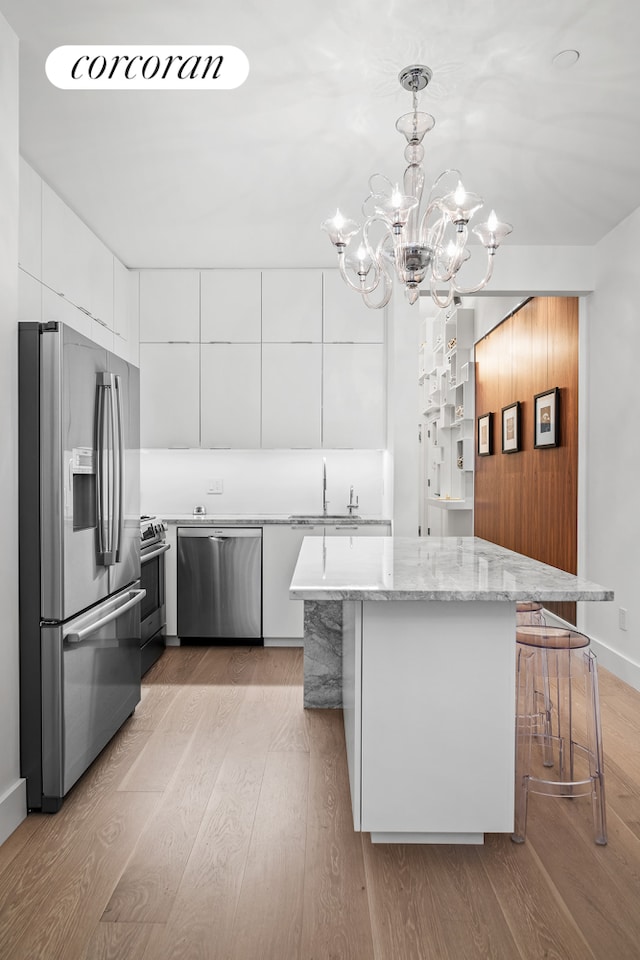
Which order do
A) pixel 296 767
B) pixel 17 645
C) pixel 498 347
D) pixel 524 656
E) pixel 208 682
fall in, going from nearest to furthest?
pixel 17 645, pixel 524 656, pixel 296 767, pixel 208 682, pixel 498 347

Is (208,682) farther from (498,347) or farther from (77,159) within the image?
(498,347)

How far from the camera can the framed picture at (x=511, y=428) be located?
535cm

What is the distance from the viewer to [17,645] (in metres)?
2.17

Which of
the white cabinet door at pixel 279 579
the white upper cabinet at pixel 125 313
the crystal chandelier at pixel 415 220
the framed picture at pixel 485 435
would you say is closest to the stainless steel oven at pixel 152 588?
the white cabinet door at pixel 279 579

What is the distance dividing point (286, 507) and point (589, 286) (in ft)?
8.75

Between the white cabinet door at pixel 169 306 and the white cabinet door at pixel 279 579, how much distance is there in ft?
5.15

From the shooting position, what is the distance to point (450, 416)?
7.76 m

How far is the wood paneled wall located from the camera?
14.4 feet

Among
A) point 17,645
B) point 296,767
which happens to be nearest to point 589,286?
point 296,767

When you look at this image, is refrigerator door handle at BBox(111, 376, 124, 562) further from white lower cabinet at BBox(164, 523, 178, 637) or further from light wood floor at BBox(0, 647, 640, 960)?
white lower cabinet at BBox(164, 523, 178, 637)

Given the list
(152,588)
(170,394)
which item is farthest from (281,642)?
(170,394)

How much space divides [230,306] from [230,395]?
65 cm

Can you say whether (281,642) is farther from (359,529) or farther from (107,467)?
(107,467)

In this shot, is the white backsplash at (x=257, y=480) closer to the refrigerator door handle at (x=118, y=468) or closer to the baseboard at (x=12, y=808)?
the refrigerator door handle at (x=118, y=468)
